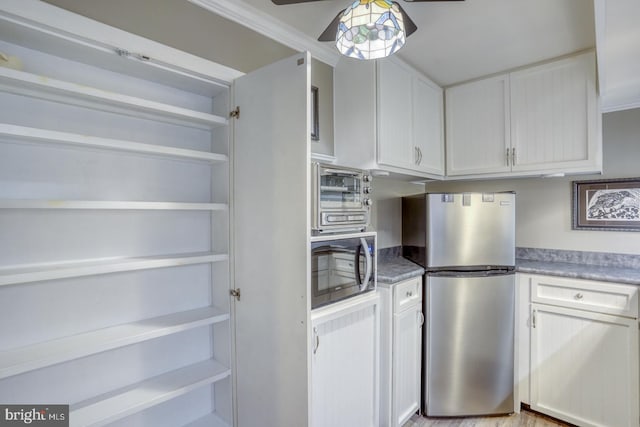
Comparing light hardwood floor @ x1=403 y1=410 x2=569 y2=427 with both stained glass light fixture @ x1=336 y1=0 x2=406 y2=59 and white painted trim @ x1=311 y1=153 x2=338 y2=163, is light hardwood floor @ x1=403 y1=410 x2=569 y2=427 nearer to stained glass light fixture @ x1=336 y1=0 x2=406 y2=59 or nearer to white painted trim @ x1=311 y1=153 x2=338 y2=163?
white painted trim @ x1=311 y1=153 x2=338 y2=163

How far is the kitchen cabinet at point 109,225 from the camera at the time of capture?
120cm

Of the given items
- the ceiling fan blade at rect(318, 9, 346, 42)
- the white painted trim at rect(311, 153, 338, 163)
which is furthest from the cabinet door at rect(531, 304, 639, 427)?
the ceiling fan blade at rect(318, 9, 346, 42)

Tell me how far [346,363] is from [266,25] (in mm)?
1914

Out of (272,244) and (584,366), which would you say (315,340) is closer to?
(272,244)

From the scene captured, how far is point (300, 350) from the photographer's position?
4.38ft

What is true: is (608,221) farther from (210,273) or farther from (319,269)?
(210,273)

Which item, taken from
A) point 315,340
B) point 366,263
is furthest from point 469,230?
point 315,340

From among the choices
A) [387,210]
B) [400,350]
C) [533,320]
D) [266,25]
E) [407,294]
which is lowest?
[400,350]

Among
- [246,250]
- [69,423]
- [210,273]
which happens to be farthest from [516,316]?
[69,423]

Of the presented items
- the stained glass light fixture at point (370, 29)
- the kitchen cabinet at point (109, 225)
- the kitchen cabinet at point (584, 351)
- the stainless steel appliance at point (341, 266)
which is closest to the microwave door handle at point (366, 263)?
the stainless steel appliance at point (341, 266)

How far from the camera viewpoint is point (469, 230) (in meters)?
2.13

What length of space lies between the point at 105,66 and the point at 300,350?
60.0 inches

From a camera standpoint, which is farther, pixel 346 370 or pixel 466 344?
pixel 466 344

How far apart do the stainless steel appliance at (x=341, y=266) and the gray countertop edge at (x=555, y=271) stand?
7.8 inches
